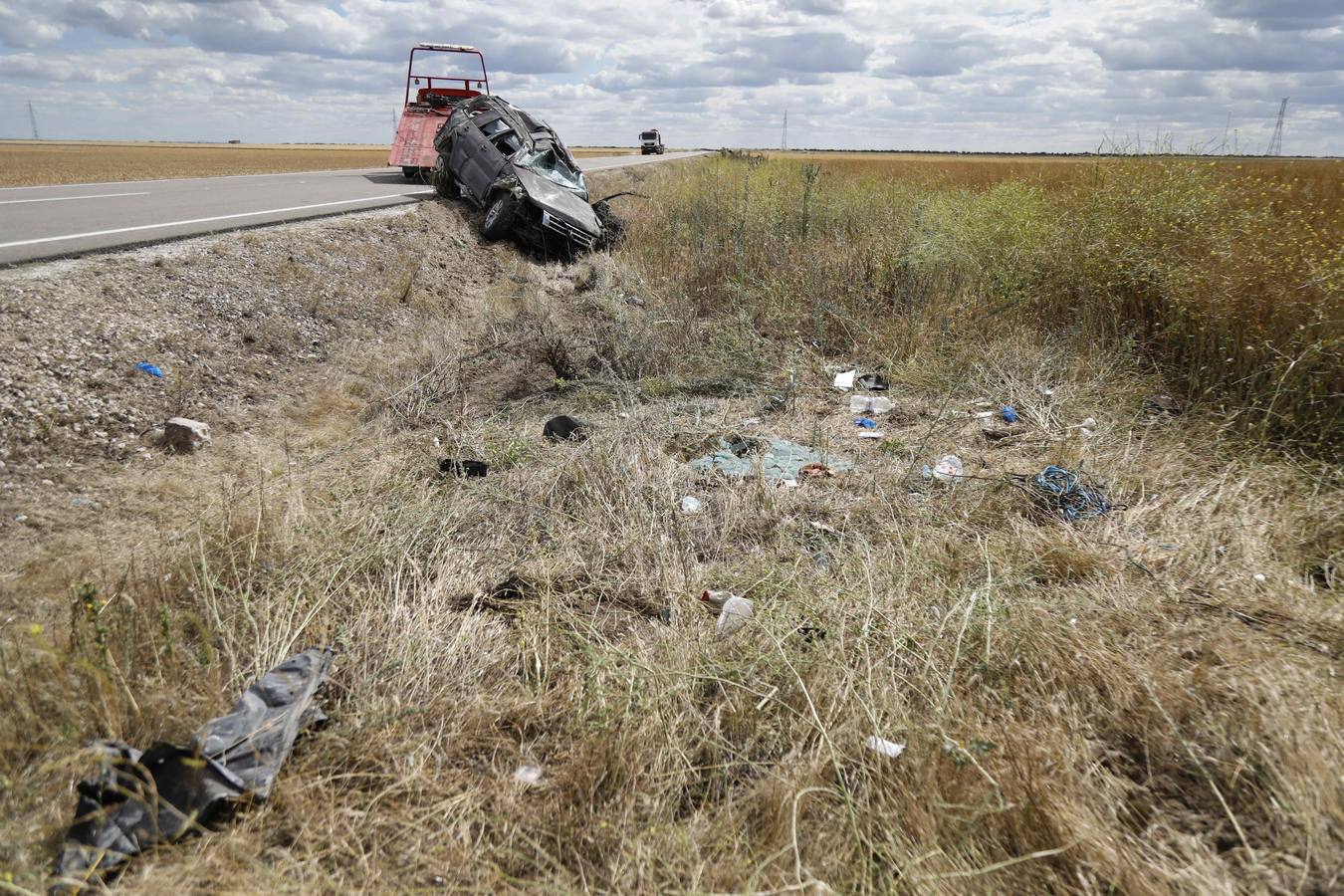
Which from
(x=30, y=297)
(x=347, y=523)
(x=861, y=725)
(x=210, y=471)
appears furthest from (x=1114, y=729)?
(x=30, y=297)

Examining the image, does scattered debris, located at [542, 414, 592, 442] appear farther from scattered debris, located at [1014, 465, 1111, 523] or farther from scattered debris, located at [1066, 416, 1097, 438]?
scattered debris, located at [1066, 416, 1097, 438]

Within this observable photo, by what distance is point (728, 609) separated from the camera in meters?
2.85

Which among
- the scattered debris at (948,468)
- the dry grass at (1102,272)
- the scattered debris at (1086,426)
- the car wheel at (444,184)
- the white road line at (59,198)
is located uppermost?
the car wheel at (444,184)

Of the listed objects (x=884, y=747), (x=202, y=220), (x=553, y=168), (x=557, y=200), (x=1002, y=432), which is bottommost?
(x=884, y=747)

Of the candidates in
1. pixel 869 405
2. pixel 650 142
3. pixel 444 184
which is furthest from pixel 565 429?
pixel 650 142

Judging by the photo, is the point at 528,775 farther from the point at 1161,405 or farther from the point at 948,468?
the point at 1161,405

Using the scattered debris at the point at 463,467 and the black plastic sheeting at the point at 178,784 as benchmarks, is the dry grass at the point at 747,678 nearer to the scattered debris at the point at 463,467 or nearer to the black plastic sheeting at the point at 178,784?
the black plastic sheeting at the point at 178,784

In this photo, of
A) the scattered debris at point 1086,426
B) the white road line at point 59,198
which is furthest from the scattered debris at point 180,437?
the white road line at point 59,198

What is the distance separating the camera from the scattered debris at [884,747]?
2.05 metres

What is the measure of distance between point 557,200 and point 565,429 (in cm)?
666

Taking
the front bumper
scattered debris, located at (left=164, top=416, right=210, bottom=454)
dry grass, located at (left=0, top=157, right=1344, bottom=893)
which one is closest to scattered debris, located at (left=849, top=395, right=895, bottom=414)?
dry grass, located at (left=0, top=157, right=1344, bottom=893)

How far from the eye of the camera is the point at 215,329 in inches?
239

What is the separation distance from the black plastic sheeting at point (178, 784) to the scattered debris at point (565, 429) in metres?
2.73

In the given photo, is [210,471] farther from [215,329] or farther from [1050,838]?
[1050,838]
